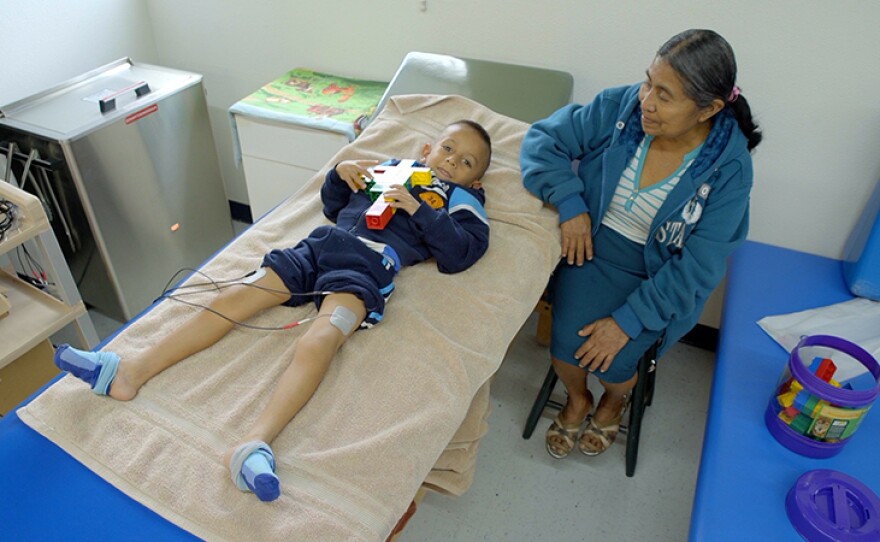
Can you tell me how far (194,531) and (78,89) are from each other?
1812mm

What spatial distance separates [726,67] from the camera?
1.35 meters

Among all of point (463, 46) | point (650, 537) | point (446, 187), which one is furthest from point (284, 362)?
point (463, 46)

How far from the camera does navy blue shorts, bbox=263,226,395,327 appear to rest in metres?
1.38

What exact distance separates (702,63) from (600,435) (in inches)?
44.4

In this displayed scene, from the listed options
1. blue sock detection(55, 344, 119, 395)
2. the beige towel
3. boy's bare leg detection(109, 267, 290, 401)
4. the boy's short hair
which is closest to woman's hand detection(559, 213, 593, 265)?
the beige towel

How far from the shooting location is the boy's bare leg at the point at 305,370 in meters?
1.14

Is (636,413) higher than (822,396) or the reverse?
the reverse

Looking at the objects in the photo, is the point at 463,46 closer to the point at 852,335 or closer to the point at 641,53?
the point at 641,53

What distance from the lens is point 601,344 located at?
167 cm

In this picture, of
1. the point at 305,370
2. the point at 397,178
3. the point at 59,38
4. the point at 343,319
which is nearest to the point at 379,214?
the point at 397,178

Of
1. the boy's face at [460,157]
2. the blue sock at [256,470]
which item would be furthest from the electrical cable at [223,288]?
the boy's face at [460,157]

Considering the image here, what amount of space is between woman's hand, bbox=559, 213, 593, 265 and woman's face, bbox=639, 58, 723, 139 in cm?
30

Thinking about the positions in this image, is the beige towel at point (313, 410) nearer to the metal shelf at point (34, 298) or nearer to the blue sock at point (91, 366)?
the blue sock at point (91, 366)

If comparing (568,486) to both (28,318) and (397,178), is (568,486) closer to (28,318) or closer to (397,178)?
(397,178)
